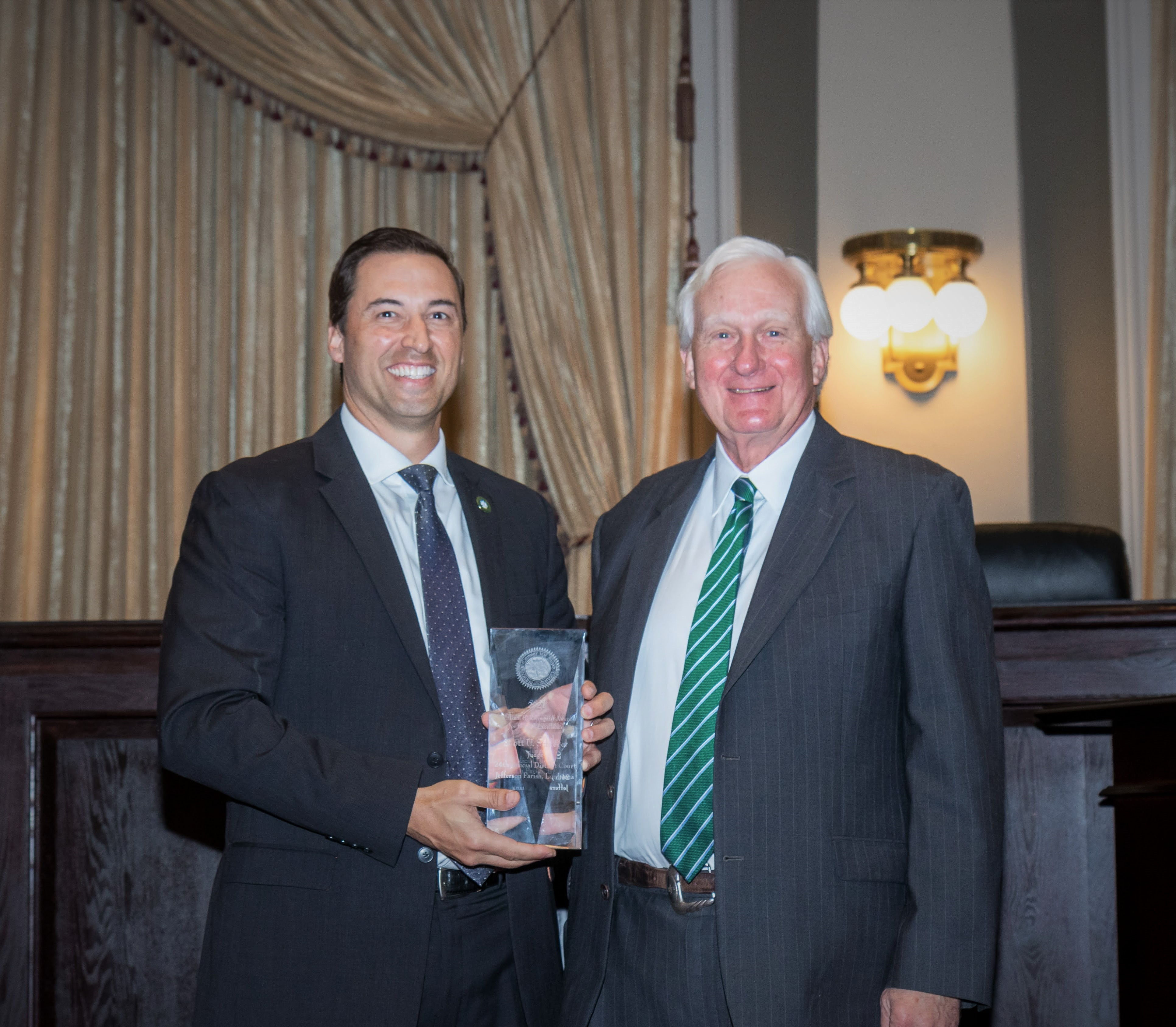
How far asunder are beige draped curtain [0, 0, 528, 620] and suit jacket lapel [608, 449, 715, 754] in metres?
2.50

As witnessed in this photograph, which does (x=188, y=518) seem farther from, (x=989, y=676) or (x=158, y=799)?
(x=989, y=676)

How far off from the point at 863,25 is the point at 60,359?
3.29 meters

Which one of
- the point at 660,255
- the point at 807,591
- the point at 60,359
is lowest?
the point at 807,591

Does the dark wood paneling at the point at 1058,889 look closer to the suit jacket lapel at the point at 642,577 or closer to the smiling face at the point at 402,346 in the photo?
the suit jacket lapel at the point at 642,577

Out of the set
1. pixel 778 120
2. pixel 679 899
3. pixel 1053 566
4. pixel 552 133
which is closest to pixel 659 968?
pixel 679 899

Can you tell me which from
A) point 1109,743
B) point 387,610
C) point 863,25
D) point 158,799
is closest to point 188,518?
point 387,610

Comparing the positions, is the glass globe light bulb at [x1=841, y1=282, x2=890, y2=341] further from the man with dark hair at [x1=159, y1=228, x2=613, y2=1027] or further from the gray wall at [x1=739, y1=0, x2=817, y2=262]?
the man with dark hair at [x1=159, y1=228, x2=613, y2=1027]

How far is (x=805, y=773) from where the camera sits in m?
1.80

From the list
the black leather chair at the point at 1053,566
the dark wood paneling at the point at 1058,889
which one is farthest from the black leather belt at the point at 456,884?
the black leather chair at the point at 1053,566

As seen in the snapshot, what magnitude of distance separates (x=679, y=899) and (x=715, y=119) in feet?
11.5

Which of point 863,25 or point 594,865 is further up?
point 863,25

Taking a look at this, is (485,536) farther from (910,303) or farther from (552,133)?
(552,133)

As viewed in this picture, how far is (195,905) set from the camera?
2473 millimetres

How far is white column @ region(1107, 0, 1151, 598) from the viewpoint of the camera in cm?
439
